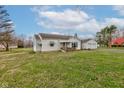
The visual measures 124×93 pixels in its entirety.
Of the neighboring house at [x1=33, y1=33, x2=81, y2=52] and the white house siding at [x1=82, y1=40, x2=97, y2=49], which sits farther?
the white house siding at [x1=82, y1=40, x2=97, y2=49]

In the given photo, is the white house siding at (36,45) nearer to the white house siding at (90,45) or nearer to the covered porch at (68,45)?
the covered porch at (68,45)

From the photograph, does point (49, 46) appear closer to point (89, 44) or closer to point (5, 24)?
point (89, 44)

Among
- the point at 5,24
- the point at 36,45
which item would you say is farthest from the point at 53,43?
the point at 5,24

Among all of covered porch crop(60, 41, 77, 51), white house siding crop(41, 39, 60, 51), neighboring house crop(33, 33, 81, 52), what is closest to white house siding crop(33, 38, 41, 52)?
neighboring house crop(33, 33, 81, 52)

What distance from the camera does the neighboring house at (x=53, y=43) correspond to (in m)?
15.0

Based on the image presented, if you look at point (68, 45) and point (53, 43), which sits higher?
point (53, 43)

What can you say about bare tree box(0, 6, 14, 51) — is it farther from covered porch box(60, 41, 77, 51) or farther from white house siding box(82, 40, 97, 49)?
white house siding box(82, 40, 97, 49)

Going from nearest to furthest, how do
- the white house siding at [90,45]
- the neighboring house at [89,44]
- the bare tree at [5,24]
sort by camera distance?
the bare tree at [5,24] < the neighboring house at [89,44] < the white house siding at [90,45]

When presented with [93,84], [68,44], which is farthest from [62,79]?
[68,44]

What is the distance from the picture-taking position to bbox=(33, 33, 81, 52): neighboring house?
14965 mm

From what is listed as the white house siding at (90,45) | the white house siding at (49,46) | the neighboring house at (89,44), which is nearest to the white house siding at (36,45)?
the white house siding at (49,46)

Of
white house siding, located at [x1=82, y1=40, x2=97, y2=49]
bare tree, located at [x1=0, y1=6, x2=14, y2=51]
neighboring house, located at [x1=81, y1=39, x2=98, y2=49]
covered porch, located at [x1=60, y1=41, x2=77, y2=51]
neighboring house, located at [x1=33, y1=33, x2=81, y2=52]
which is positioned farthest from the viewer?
white house siding, located at [x1=82, y1=40, x2=97, y2=49]

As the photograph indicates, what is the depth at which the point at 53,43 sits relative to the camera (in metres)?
15.7
